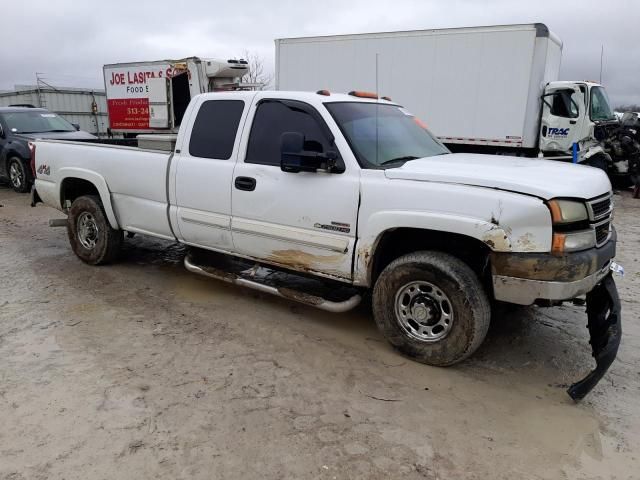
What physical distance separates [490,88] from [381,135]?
8.40 m

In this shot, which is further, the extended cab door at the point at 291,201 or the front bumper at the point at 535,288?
the extended cab door at the point at 291,201

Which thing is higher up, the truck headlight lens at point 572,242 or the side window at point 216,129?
the side window at point 216,129

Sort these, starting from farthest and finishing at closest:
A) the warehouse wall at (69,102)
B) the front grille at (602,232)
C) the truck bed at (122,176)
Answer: the warehouse wall at (69,102) < the truck bed at (122,176) < the front grille at (602,232)

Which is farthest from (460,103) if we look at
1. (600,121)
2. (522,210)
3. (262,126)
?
(522,210)

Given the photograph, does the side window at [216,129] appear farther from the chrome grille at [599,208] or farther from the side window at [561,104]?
the side window at [561,104]

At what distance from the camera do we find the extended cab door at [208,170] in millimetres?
4551

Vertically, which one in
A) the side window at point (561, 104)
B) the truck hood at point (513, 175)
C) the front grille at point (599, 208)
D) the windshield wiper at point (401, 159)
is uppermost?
the side window at point (561, 104)

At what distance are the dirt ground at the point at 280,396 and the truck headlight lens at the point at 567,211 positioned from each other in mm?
1190

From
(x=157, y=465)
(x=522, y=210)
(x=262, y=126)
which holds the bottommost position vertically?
(x=157, y=465)

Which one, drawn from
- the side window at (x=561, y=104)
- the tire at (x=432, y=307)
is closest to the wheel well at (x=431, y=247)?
the tire at (x=432, y=307)

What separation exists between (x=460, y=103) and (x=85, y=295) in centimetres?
960

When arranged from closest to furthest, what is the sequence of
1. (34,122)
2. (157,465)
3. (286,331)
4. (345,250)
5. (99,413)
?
(157,465) → (99,413) → (345,250) → (286,331) → (34,122)

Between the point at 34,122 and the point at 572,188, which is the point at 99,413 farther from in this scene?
the point at 34,122

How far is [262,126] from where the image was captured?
174 inches
